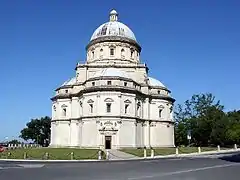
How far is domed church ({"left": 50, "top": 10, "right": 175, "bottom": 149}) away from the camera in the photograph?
62375 millimetres

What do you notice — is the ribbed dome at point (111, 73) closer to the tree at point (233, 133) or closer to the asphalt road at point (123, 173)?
the tree at point (233, 133)

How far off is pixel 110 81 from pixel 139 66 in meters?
10.8

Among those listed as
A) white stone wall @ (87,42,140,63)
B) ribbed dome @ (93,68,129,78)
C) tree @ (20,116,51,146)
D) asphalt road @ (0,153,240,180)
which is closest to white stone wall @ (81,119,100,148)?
ribbed dome @ (93,68,129,78)

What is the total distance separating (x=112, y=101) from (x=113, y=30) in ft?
62.8

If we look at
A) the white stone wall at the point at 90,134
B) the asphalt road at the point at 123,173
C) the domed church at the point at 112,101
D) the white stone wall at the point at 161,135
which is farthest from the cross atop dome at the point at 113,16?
the asphalt road at the point at 123,173

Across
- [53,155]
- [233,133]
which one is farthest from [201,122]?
[53,155]

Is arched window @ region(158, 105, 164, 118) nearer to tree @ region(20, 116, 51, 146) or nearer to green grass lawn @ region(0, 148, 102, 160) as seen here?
green grass lawn @ region(0, 148, 102, 160)

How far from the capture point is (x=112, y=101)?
205 ft

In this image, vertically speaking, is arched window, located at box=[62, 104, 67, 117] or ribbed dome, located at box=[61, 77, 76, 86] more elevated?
ribbed dome, located at box=[61, 77, 76, 86]

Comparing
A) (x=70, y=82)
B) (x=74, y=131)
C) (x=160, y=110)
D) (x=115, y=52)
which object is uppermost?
(x=115, y=52)

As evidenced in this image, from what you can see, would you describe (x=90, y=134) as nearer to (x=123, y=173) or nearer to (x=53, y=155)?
(x=53, y=155)

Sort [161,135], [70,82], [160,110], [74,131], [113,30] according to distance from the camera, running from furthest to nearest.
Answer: [70,82]
[113,30]
[160,110]
[161,135]
[74,131]

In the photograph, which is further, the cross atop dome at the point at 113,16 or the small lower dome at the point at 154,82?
the cross atop dome at the point at 113,16

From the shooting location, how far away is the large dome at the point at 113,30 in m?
74.2
